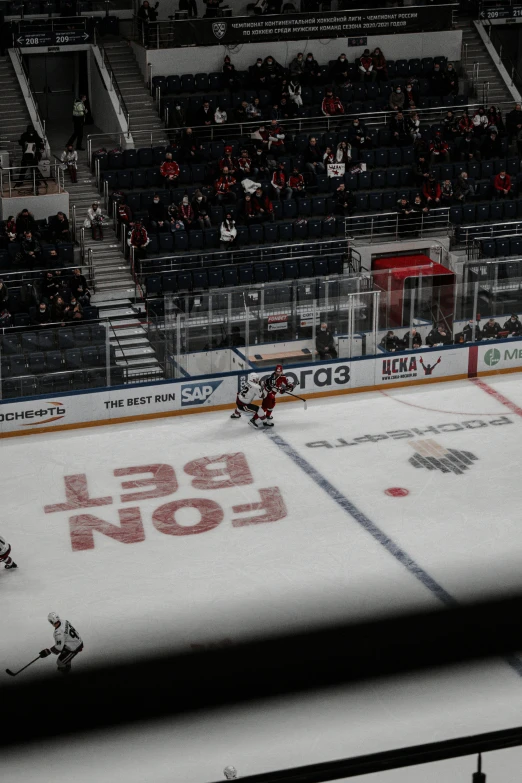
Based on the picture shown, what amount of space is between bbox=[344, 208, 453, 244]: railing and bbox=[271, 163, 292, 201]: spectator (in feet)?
4.56

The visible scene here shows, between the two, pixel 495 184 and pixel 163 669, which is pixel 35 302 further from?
pixel 163 669

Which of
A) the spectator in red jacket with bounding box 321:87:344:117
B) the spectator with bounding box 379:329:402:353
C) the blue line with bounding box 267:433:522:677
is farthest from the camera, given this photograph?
the spectator in red jacket with bounding box 321:87:344:117

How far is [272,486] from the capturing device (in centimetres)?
1590

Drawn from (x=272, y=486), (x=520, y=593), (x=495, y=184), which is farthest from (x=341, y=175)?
(x=520, y=593)

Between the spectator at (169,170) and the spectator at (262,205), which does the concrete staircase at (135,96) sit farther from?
the spectator at (262,205)

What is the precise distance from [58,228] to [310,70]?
854 cm

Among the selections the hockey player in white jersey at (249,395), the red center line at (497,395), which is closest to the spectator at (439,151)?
the red center line at (497,395)

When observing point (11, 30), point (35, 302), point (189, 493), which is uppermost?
point (11, 30)

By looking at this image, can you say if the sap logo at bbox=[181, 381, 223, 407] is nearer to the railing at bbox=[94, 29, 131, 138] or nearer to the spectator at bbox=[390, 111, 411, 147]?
the railing at bbox=[94, 29, 131, 138]

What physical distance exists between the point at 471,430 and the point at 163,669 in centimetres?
1710

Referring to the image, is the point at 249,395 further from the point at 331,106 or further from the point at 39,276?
the point at 331,106

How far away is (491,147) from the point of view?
85.6 ft

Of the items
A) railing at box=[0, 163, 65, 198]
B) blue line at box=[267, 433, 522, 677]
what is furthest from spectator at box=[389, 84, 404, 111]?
Result: blue line at box=[267, 433, 522, 677]

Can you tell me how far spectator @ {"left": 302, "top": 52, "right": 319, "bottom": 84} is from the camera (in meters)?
26.8
